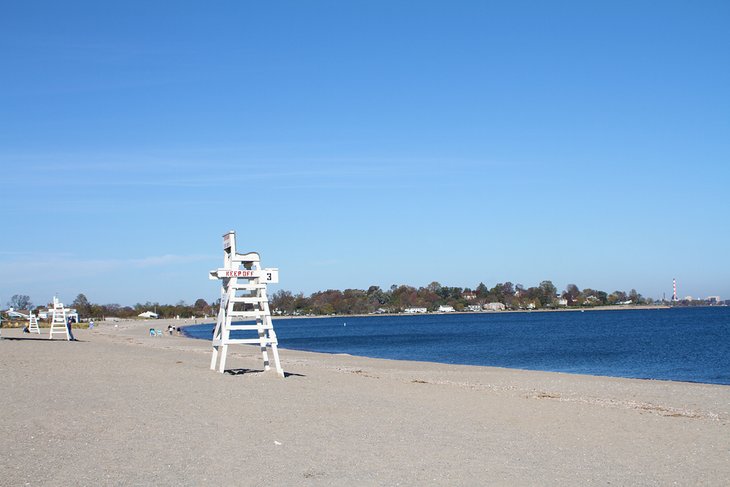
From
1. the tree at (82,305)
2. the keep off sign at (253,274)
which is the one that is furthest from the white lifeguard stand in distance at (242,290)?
the tree at (82,305)

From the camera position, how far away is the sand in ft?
25.6

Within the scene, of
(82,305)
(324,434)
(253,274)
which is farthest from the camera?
(82,305)

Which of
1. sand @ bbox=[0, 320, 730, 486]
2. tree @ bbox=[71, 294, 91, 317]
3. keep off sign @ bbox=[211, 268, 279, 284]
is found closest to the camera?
sand @ bbox=[0, 320, 730, 486]

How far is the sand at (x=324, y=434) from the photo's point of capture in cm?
781

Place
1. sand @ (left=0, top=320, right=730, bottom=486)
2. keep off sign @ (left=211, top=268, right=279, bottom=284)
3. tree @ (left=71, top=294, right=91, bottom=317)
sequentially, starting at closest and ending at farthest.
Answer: sand @ (left=0, top=320, right=730, bottom=486), keep off sign @ (left=211, top=268, right=279, bottom=284), tree @ (left=71, top=294, right=91, bottom=317)

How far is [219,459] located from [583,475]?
3961mm

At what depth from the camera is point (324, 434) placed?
9.96 m

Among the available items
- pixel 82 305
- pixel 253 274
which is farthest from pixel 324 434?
pixel 82 305

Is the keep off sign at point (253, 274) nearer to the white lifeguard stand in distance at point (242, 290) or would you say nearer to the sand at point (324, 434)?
the white lifeguard stand in distance at point (242, 290)

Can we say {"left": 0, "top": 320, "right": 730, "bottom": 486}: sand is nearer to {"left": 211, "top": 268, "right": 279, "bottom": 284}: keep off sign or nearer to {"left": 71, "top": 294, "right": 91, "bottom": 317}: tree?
{"left": 211, "top": 268, "right": 279, "bottom": 284}: keep off sign

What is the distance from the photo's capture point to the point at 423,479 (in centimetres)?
778

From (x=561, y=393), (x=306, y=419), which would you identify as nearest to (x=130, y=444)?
(x=306, y=419)

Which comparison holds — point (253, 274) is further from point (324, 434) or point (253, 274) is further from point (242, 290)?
point (324, 434)

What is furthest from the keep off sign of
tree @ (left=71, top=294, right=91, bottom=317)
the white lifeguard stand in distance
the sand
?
tree @ (left=71, top=294, right=91, bottom=317)
